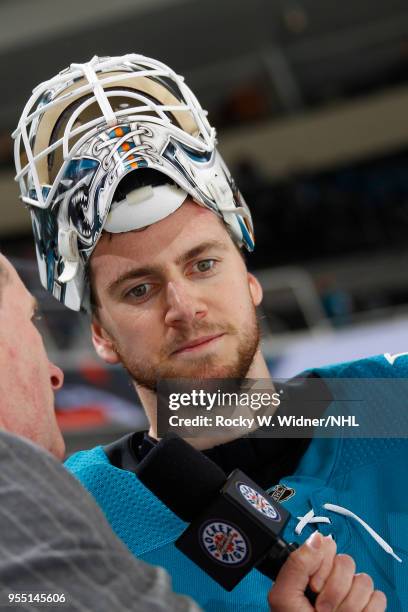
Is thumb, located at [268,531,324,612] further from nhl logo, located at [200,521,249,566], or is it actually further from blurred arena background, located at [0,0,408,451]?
blurred arena background, located at [0,0,408,451]

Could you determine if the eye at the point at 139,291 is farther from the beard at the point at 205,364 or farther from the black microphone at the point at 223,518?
the black microphone at the point at 223,518

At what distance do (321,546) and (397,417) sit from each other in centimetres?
57

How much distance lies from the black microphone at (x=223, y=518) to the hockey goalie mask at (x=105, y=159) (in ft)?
1.93

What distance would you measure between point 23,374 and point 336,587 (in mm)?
465

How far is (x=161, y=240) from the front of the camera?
5.44ft

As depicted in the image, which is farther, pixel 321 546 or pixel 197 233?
pixel 197 233

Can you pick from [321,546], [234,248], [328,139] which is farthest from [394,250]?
[321,546]

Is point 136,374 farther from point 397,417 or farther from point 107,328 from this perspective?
point 397,417

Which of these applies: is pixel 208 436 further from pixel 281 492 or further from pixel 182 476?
pixel 182 476

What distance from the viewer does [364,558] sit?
1.47 m

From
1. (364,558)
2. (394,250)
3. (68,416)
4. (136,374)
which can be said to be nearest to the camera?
(364,558)

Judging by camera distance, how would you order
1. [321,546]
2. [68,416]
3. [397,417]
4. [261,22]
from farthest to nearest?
1. [261,22]
2. [68,416]
3. [397,417]
4. [321,546]

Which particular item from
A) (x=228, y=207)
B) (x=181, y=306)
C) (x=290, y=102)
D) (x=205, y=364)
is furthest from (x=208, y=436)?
(x=290, y=102)

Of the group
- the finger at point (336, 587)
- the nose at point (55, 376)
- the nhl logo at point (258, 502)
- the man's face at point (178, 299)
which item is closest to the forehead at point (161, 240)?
the man's face at point (178, 299)
